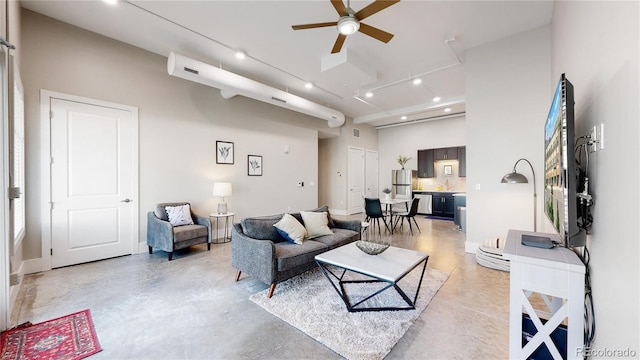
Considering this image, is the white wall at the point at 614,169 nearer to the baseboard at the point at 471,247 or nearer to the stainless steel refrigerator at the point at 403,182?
the baseboard at the point at 471,247

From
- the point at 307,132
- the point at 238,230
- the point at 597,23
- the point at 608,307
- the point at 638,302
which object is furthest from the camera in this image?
the point at 307,132

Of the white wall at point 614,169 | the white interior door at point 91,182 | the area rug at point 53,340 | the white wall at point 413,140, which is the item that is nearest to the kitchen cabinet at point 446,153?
the white wall at point 413,140

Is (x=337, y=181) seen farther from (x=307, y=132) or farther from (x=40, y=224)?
(x=40, y=224)

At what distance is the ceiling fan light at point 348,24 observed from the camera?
2.41 m

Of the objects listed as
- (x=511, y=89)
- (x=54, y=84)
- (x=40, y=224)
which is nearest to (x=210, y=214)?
(x=40, y=224)

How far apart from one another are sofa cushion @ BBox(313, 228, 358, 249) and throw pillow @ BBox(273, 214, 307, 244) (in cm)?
28

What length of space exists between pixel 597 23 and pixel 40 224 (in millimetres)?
5761

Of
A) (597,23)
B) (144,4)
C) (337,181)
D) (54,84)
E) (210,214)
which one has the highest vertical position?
(144,4)

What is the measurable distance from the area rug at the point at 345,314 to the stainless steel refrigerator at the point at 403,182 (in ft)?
18.7

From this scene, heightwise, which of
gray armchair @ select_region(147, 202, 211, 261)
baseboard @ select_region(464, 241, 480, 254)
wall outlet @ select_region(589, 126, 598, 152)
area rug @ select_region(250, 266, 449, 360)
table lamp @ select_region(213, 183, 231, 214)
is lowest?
area rug @ select_region(250, 266, 449, 360)

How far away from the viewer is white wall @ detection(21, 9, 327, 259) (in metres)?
3.17

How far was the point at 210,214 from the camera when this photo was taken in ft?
15.7

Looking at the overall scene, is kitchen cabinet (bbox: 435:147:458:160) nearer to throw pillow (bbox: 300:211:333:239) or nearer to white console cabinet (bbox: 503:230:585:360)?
throw pillow (bbox: 300:211:333:239)

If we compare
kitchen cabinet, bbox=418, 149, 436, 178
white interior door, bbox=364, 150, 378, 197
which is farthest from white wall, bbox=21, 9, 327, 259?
kitchen cabinet, bbox=418, 149, 436, 178
